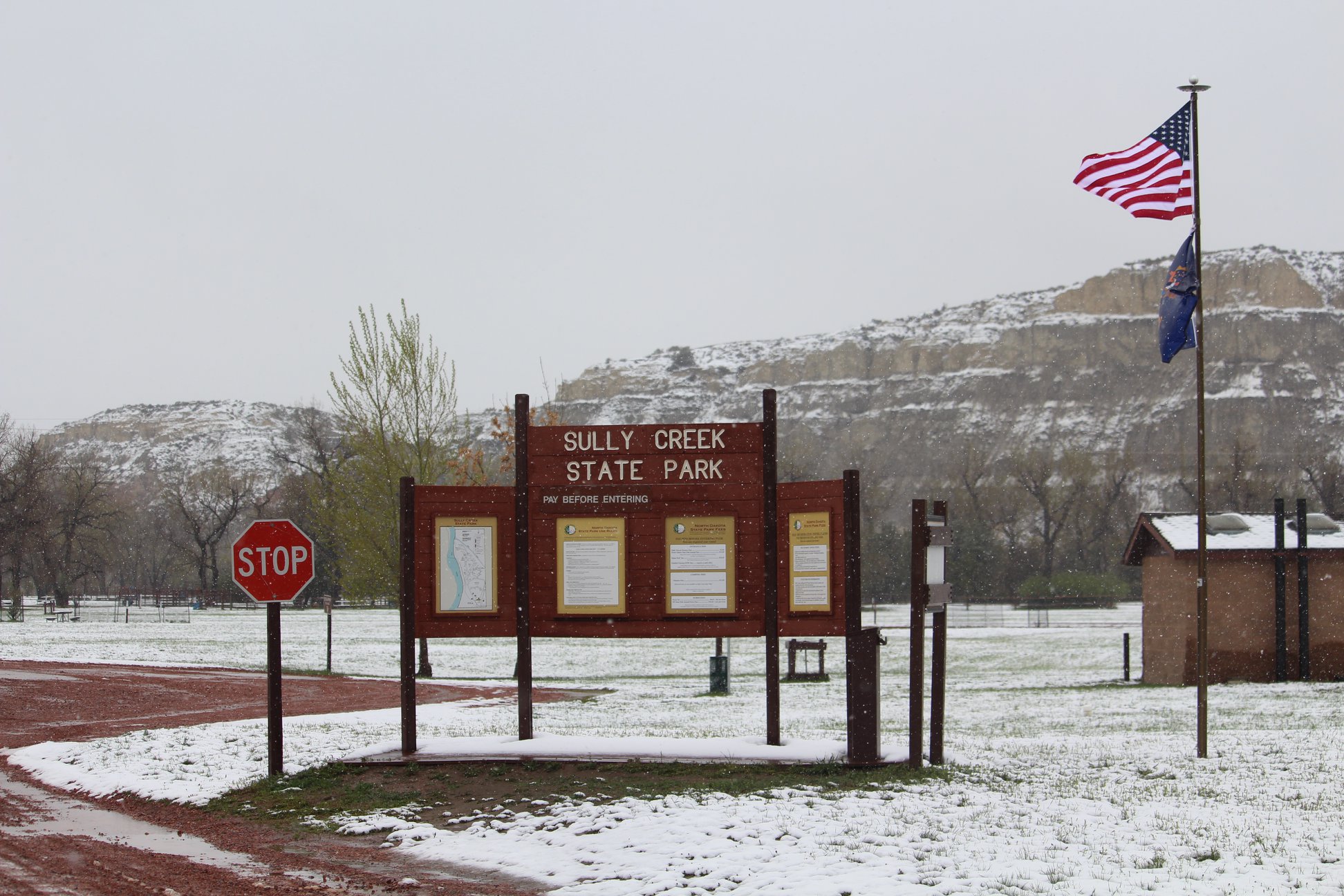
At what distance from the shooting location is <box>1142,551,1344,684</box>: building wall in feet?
83.9

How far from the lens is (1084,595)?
72375mm

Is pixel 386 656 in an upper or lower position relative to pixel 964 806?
lower

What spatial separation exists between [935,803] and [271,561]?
6334mm

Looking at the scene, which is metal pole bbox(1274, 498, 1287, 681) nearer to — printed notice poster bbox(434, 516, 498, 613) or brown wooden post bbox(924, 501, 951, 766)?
brown wooden post bbox(924, 501, 951, 766)

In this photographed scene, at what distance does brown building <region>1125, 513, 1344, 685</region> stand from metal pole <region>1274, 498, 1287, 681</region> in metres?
0.11

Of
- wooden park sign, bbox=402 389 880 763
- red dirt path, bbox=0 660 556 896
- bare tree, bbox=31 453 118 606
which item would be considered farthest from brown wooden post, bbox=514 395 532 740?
bare tree, bbox=31 453 118 606

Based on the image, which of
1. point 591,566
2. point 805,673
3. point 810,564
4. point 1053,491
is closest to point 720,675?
point 805,673

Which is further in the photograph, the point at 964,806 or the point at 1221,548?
the point at 1221,548

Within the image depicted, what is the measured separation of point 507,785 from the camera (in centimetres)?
1047

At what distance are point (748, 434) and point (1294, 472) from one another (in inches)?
5314

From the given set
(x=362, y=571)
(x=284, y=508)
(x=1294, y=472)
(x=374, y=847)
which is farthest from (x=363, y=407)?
(x=1294, y=472)

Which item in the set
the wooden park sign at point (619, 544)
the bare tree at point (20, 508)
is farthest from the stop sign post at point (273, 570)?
the bare tree at point (20, 508)

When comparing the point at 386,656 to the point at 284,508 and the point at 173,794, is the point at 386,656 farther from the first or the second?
the point at 284,508

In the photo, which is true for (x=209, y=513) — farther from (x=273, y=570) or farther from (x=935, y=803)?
(x=935, y=803)
